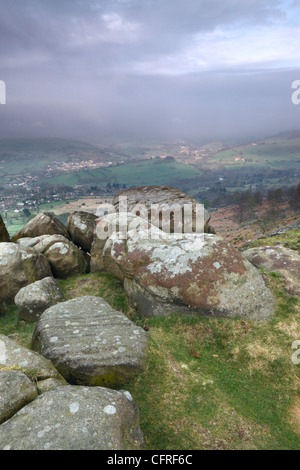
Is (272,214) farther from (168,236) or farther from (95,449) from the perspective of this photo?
(95,449)

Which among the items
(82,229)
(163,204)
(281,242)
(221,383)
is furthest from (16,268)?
(281,242)

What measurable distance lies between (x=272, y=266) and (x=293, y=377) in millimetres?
7221

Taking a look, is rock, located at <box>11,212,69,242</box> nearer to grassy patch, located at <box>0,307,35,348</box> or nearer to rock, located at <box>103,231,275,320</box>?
grassy patch, located at <box>0,307,35,348</box>

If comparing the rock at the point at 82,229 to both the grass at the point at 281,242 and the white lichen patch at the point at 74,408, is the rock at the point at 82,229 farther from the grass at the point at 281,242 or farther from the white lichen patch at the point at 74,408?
the white lichen patch at the point at 74,408

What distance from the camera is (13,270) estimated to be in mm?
18312

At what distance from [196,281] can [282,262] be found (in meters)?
6.61

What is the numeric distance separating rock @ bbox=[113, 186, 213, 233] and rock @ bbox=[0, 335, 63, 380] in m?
17.0

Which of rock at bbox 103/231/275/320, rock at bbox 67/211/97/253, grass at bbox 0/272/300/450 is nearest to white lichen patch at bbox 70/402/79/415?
grass at bbox 0/272/300/450

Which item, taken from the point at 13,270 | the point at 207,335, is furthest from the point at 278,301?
the point at 13,270

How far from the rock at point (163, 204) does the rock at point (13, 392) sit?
1825cm

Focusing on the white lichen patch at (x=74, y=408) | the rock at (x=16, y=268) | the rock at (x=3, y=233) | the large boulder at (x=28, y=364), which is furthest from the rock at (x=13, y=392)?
the rock at (x=3, y=233)

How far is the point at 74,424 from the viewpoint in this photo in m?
6.45

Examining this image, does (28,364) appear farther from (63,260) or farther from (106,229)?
(106,229)
